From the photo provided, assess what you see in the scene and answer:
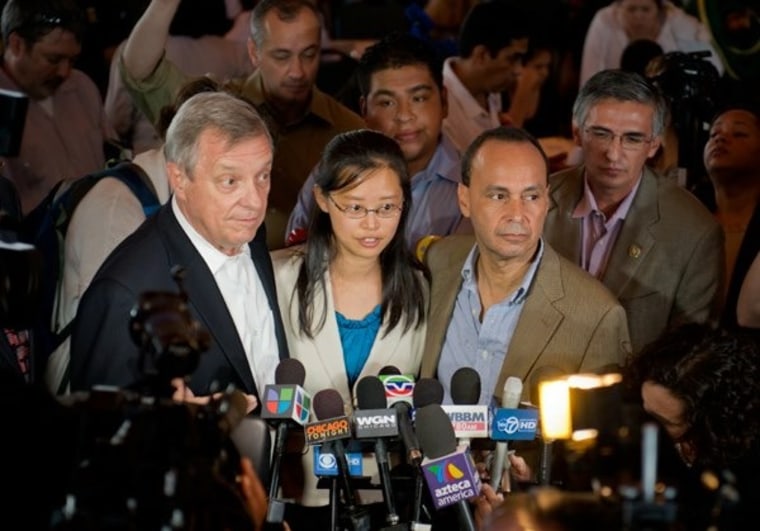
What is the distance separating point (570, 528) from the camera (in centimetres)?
297

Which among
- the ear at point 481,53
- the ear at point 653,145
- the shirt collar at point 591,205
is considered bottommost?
the shirt collar at point 591,205

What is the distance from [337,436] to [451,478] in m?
0.29

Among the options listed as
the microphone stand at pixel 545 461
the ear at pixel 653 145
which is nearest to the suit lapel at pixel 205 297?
the microphone stand at pixel 545 461

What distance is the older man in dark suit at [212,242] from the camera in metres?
4.08

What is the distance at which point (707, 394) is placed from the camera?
390cm

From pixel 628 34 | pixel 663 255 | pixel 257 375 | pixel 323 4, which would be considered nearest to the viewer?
pixel 257 375

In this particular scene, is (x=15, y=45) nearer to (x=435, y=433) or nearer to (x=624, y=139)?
(x=624, y=139)

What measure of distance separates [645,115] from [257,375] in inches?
62.9

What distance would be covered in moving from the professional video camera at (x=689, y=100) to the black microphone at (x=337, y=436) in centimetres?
244

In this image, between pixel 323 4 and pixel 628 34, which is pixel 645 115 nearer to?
pixel 628 34

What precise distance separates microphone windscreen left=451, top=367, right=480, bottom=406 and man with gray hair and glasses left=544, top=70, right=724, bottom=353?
3.70 feet

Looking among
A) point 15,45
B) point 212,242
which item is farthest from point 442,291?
point 15,45

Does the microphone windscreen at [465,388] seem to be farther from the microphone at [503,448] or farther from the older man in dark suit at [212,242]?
the older man in dark suit at [212,242]

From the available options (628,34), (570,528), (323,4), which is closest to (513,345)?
(570,528)
